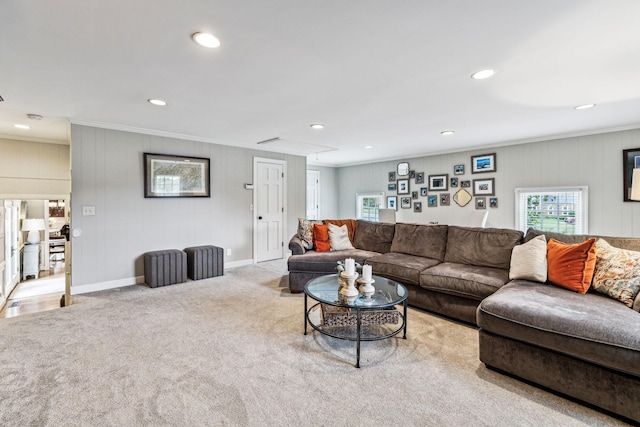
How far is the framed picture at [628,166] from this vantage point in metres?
4.28

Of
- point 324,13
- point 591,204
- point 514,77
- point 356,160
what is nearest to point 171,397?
point 324,13

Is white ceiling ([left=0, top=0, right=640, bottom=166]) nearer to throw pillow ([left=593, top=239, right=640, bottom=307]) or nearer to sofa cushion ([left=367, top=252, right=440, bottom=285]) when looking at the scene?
throw pillow ([left=593, top=239, right=640, bottom=307])

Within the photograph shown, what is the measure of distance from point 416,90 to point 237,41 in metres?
1.74

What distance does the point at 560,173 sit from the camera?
16.3 ft

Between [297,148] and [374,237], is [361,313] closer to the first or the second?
[374,237]

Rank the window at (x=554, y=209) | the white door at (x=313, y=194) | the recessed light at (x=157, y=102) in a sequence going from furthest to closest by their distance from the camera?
the white door at (x=313, y=194)
the window at (x=554, y=209)
the recessed light at (x=157, y=102)

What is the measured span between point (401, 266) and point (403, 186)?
410 centimetres

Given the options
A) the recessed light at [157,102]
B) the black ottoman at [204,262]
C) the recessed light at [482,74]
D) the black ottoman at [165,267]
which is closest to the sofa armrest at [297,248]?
the black ottoman at [204,262]

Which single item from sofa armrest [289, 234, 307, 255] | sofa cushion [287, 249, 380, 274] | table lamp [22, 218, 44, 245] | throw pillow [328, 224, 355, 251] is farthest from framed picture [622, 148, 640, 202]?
table lamp [22, 218, 44, 245]

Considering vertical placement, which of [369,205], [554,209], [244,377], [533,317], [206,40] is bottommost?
[244,377]

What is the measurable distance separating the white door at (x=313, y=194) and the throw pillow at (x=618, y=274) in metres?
6.51

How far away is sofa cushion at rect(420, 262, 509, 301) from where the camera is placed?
2766mm

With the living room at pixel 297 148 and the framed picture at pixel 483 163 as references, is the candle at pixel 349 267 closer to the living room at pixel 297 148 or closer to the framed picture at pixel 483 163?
the living room at pixel 297 148

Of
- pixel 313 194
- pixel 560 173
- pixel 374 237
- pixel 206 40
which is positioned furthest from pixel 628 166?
pixel 313 194
